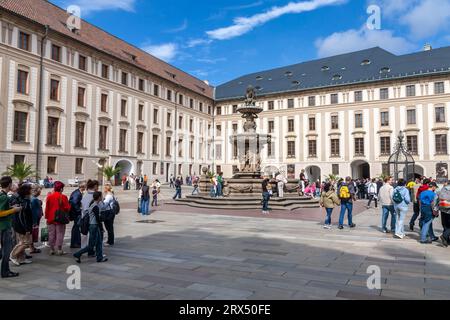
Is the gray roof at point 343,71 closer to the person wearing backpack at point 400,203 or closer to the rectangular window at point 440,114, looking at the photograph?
the rectangular window at point 440,114

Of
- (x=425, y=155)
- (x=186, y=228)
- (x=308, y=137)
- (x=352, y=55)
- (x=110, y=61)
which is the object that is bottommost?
(x=186, y=228)

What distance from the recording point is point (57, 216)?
24.5 ft

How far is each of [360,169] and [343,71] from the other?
14.0 metres

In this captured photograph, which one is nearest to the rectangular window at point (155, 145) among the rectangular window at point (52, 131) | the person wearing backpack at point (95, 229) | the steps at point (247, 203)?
the rectangular window at point (52, 131)

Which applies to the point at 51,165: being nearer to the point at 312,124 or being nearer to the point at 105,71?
the point at 105,71

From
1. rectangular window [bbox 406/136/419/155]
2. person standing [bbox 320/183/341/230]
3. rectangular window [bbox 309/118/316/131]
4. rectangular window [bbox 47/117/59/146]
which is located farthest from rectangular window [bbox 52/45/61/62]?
rectangular window [bbox 406/136/419/155]

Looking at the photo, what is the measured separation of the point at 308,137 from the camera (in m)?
49.7

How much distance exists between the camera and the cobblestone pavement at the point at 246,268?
16.5 ft

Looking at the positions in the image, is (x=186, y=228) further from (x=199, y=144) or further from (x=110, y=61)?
(x=199, y=144)

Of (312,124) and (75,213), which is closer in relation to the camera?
(75,213)

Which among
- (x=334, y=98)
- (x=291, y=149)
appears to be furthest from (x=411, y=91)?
(x=291, y=149)

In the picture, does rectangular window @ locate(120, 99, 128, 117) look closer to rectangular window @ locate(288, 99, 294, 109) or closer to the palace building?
the palace building
